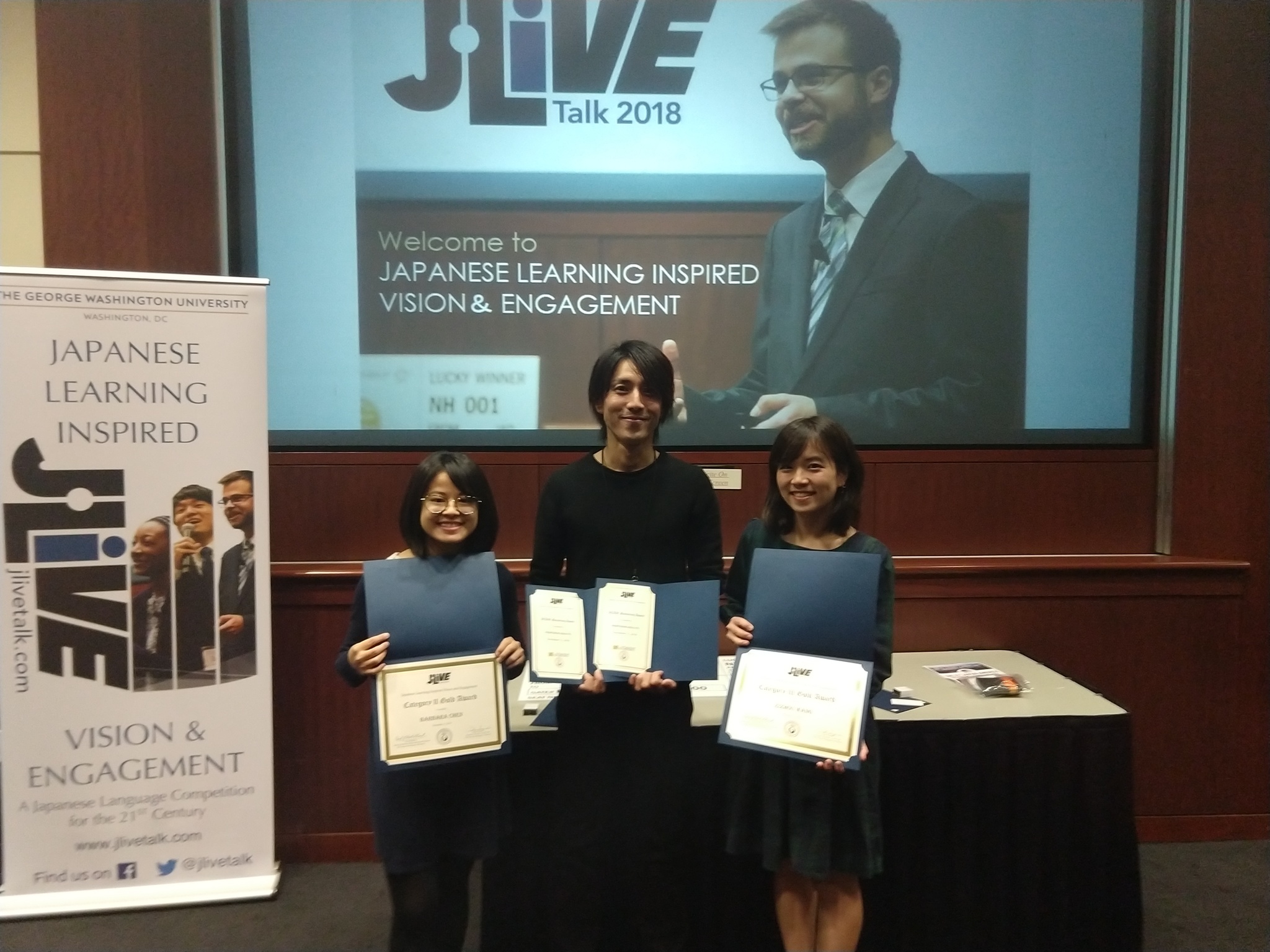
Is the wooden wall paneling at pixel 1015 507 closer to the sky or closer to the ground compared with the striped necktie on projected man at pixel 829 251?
closer to the ground

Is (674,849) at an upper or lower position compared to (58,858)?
upper

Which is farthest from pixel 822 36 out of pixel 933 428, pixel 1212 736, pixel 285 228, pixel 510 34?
pixel 1212 736

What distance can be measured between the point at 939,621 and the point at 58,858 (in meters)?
2.97

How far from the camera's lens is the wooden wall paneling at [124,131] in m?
2.46

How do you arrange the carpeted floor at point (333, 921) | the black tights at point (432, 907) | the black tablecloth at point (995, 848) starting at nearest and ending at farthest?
1. the black tights at point (432, 907)
2. the black tablecloth at point (995, 848)
3. the carpeted floor at point (333, 921)

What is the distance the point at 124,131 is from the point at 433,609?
214 cm

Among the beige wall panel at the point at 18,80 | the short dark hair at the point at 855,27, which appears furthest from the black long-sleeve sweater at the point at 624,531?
the beige wall panel at the point at 18,80

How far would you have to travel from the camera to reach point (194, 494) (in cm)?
226

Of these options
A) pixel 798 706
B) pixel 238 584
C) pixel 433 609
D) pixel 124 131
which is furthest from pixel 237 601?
pixel 798 706

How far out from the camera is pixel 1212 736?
2.74 meters

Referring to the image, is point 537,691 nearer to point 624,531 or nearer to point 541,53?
point 624,531

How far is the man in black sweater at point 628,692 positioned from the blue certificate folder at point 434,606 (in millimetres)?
157

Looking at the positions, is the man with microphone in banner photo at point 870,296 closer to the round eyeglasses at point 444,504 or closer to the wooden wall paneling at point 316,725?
the round eyeglasses at point 444,504

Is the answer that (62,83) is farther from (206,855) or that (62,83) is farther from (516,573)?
(206,855)
